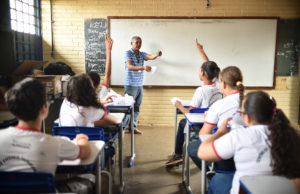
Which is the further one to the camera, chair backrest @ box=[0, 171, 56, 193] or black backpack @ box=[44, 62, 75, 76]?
black backpack @ box=[44, 62, 75, 76]

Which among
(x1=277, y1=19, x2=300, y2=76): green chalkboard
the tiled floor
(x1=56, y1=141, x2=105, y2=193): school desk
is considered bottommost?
the tiled floor

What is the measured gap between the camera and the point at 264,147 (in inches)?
46.4

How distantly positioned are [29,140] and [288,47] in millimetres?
4870

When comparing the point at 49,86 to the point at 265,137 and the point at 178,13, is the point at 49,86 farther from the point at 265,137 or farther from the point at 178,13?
the point at 265,137

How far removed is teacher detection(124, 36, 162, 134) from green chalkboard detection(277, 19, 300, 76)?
2.31 metres

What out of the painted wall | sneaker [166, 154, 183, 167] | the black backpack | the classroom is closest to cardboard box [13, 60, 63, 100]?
the black backpack

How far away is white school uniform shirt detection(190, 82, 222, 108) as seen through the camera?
2645 mm

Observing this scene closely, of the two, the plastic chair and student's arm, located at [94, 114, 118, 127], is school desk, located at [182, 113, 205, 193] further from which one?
the plastic chair

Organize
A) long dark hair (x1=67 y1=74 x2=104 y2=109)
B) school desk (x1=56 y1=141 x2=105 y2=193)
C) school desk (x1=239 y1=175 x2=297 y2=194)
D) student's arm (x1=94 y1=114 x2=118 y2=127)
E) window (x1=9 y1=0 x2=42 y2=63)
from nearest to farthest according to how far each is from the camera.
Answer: school desk (x1=239 y1=175 x2=297 y2=194) → school desk (x1=56 y1=141 x2=105 y2=193) → long dark hair (x1=67 y1=74 x2=104 y2=109) → student's arm (x1=94 y1=114 x2=118 y2=127) → window (x1=9 y1=0 x2=42 y2=63)

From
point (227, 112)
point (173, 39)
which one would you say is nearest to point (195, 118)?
point (227, 112)

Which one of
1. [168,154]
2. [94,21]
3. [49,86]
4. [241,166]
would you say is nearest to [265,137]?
[241,166]

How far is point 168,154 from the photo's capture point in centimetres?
342

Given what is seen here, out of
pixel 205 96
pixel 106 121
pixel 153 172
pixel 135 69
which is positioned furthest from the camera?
pixel 135 69

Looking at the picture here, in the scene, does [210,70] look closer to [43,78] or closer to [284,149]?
[284,149]
